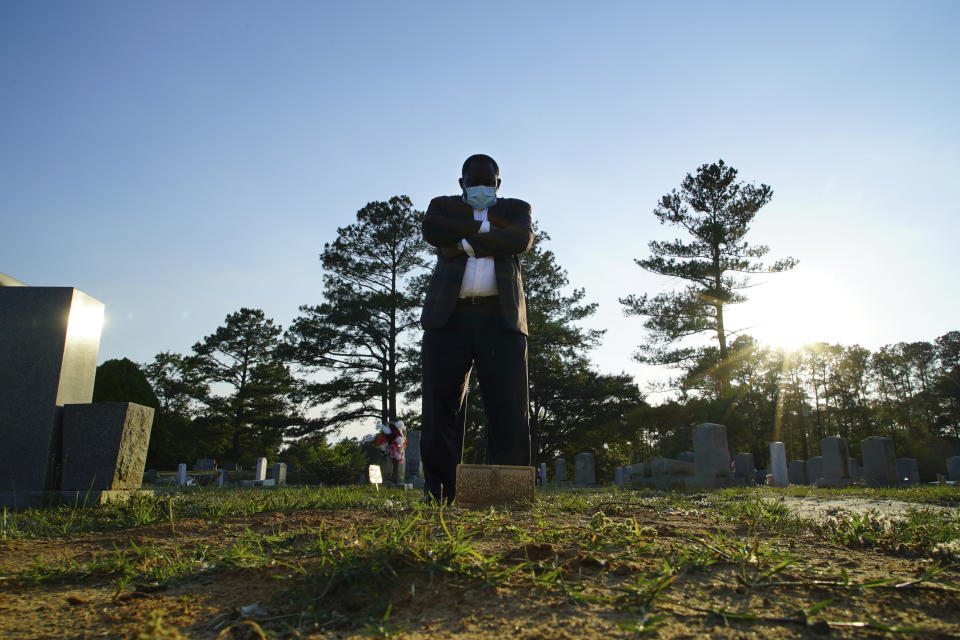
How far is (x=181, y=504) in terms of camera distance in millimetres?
3707

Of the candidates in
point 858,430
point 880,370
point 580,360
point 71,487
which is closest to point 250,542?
point 71,487

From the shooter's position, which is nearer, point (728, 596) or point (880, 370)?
point (728, 596)

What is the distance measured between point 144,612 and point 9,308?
4814 mm

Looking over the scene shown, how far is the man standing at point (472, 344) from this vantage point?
11.9 ft

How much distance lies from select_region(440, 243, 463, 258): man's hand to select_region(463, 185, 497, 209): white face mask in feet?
1.34

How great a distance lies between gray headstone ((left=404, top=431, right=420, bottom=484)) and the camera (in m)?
20.3

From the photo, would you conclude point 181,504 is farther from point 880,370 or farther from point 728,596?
point 880,370

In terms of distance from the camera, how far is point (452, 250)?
12.3ft

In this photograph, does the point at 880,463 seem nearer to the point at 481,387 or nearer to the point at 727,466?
the point at 727,466

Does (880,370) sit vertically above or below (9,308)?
above

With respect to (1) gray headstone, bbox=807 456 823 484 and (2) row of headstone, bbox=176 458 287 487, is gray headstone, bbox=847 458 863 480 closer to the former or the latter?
(1) gray headstone, bbox=807 456 823 484

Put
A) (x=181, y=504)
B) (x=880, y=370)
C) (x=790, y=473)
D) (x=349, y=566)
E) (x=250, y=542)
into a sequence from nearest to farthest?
(x=349, y=566) → (x=250, y=542) → (x=181, y=504) → (x=790, y=473) → (x=880, y=370)

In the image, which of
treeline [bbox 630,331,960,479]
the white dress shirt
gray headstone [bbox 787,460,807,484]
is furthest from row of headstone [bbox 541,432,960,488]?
treeline [bbox 630,331,960,479]

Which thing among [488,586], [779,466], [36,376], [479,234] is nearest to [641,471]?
[779,466]
